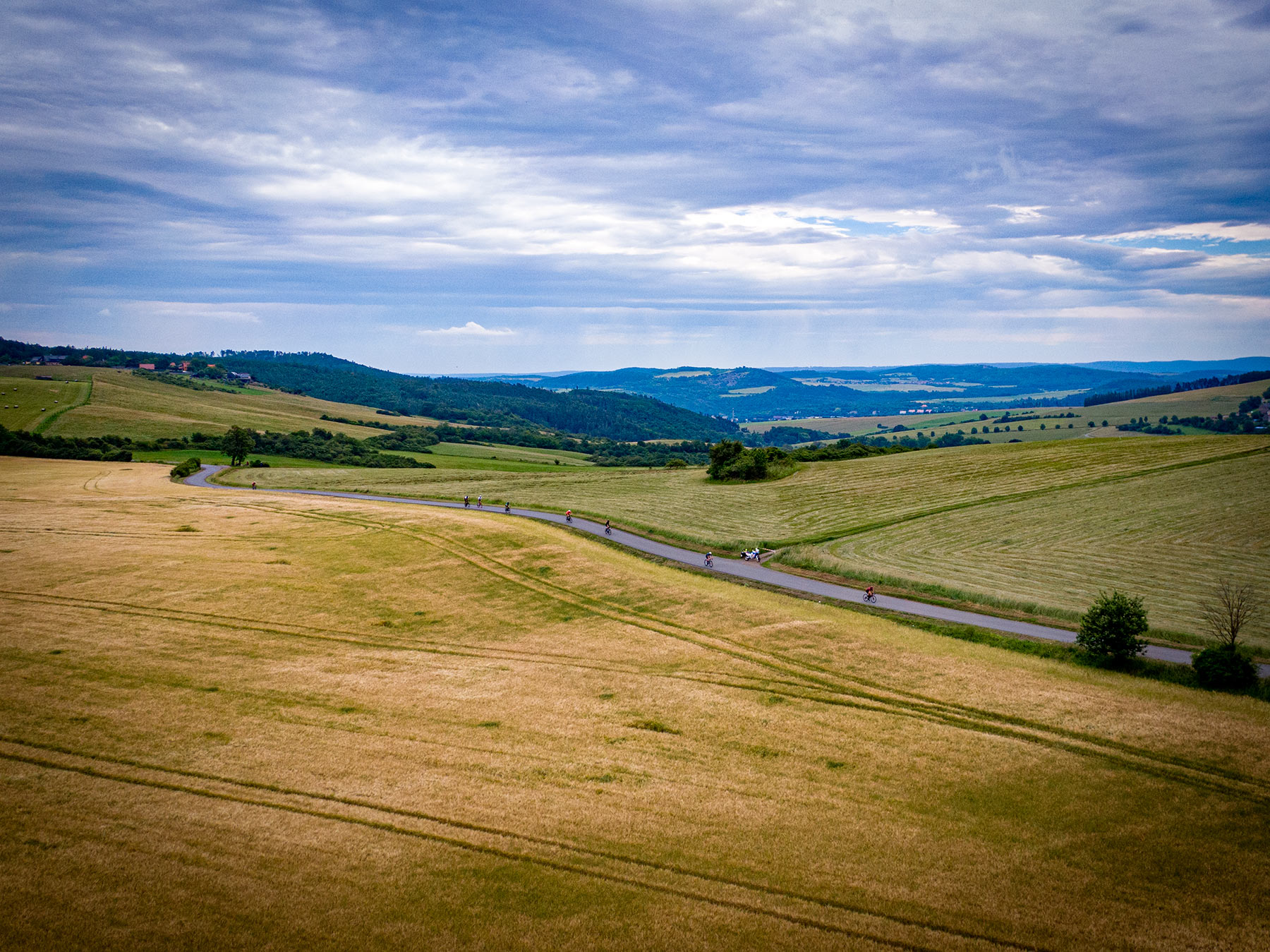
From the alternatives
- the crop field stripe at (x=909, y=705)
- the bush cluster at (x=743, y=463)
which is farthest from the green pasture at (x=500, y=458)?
the crop field stripe at (x=909, y=705)

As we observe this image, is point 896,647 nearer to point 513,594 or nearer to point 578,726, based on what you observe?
point 578,726

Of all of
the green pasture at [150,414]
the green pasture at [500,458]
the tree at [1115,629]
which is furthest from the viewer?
the green pasture at [150,414]

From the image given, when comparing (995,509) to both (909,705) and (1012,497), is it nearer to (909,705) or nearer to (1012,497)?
(1012,497)

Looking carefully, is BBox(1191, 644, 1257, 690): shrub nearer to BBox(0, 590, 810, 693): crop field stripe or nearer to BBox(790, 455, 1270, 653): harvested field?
BBox(790, 455, 1270, 653): harvested field

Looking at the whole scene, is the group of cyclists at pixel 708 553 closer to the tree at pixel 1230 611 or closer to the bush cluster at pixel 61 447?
the tree at pixel 1230 611

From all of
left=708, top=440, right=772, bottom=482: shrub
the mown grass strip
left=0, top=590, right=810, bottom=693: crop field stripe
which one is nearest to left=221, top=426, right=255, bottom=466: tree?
the mown grass strip

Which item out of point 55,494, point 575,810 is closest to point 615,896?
point 575,810
